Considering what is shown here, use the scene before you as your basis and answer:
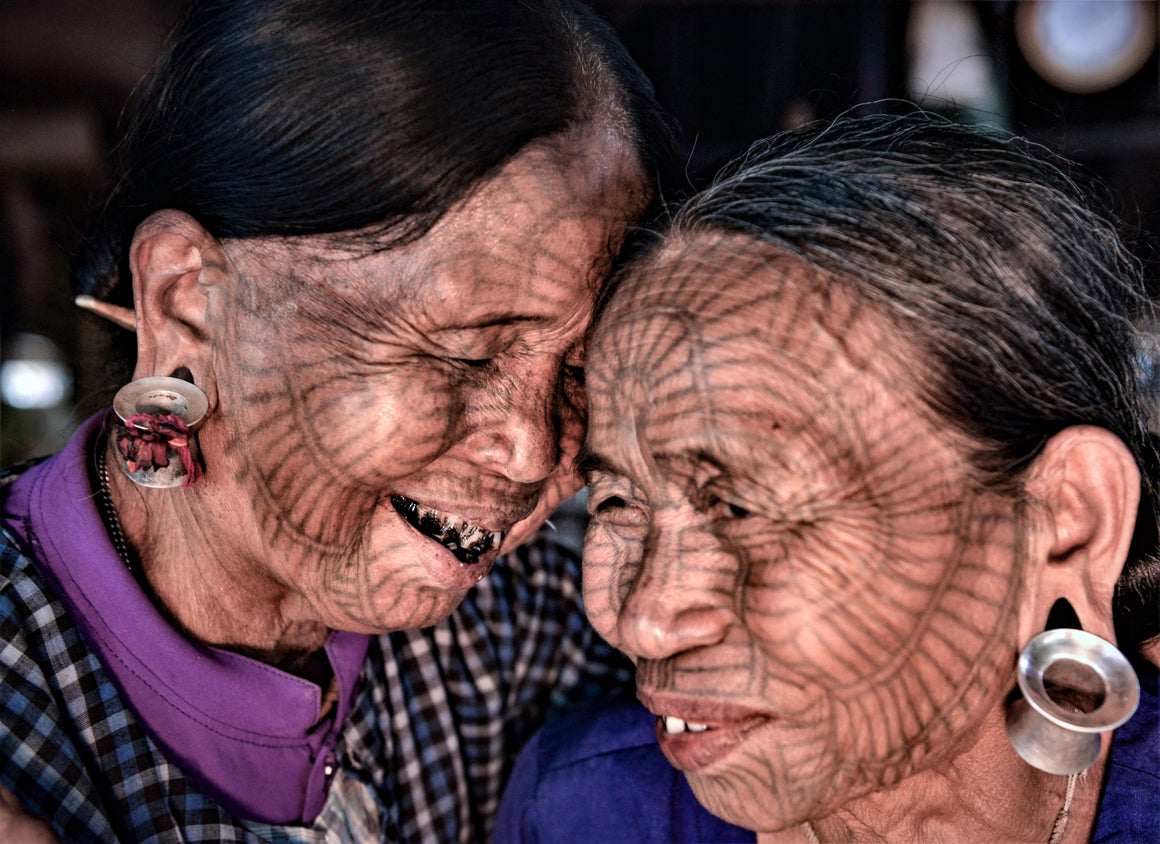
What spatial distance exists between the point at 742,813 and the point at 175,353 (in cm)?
118

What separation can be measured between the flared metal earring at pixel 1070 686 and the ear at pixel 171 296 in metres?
1.34

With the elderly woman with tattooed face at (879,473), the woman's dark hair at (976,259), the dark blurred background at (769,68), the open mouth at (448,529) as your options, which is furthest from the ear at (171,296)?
the dark blurred background at (769,68)

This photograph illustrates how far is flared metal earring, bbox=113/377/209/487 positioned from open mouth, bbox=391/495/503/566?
353 mm

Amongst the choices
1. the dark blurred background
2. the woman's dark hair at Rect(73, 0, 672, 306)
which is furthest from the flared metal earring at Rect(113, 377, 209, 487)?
the dark blurred background

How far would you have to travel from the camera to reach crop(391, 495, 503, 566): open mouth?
1781 millimetres

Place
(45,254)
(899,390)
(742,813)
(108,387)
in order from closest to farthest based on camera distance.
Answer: (899,390), (742,813), (108,387), (45,254)

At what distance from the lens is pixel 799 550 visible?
1.35 m

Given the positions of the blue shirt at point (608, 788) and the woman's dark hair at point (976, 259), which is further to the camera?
the blue shirt at point (608, 788)

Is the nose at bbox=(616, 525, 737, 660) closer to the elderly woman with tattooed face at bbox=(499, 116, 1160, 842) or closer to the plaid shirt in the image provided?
the elderly woman with tattooed face at bbox=(499, 116, 1160, 842)

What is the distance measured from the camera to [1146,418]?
5.28ft

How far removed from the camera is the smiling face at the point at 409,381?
1.59 meters

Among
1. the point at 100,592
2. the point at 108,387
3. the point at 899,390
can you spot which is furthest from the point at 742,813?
the point at 108,387

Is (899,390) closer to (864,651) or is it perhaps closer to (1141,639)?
(864,651)

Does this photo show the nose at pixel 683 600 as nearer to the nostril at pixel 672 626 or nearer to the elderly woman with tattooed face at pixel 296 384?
the nostril at pixel 672 626
